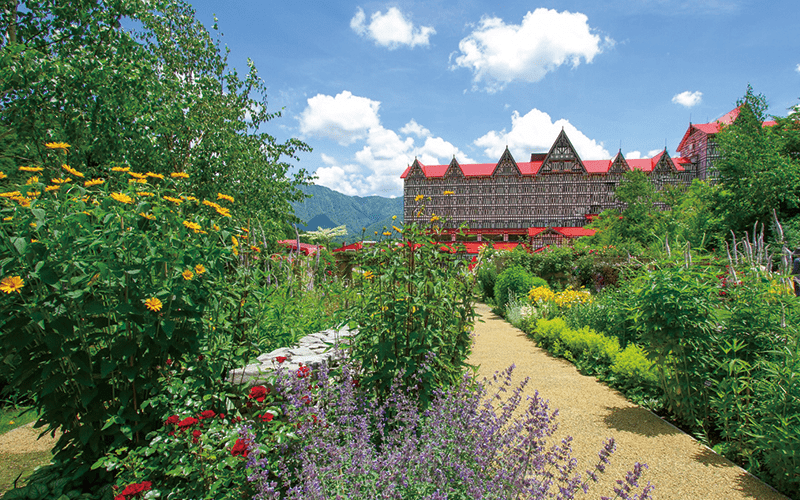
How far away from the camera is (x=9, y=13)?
20.9ft

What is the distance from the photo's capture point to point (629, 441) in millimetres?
3602

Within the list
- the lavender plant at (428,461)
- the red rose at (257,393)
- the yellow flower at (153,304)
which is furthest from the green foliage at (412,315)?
the yellow flower at (153,304)

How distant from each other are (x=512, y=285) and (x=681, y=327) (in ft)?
25.7

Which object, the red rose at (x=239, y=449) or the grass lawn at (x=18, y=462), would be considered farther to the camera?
the grass lawn at (x=18, y=462)

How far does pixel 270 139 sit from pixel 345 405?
1091 cm

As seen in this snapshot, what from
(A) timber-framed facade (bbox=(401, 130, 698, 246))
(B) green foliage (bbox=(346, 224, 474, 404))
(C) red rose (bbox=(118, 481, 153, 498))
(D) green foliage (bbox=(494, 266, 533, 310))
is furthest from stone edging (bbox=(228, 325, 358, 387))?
(A) timber-framed facade (bbox=(401, 130, 698, 246))

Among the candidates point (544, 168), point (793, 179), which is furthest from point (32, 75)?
point (544, 168)

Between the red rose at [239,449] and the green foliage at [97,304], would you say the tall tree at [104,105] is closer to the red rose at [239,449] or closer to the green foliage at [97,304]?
the green foliage at [97,304]

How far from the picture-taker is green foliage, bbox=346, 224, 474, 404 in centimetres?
292

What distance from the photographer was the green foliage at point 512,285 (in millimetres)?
11102

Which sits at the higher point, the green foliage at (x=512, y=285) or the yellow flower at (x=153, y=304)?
the yellow flower at (x=153, y=304)

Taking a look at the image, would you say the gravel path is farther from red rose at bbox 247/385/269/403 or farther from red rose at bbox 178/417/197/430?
red rose at bbox 178/417/197/430

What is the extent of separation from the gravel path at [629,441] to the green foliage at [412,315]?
368mm

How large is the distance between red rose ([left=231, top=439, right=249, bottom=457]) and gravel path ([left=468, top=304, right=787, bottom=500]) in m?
1.96
